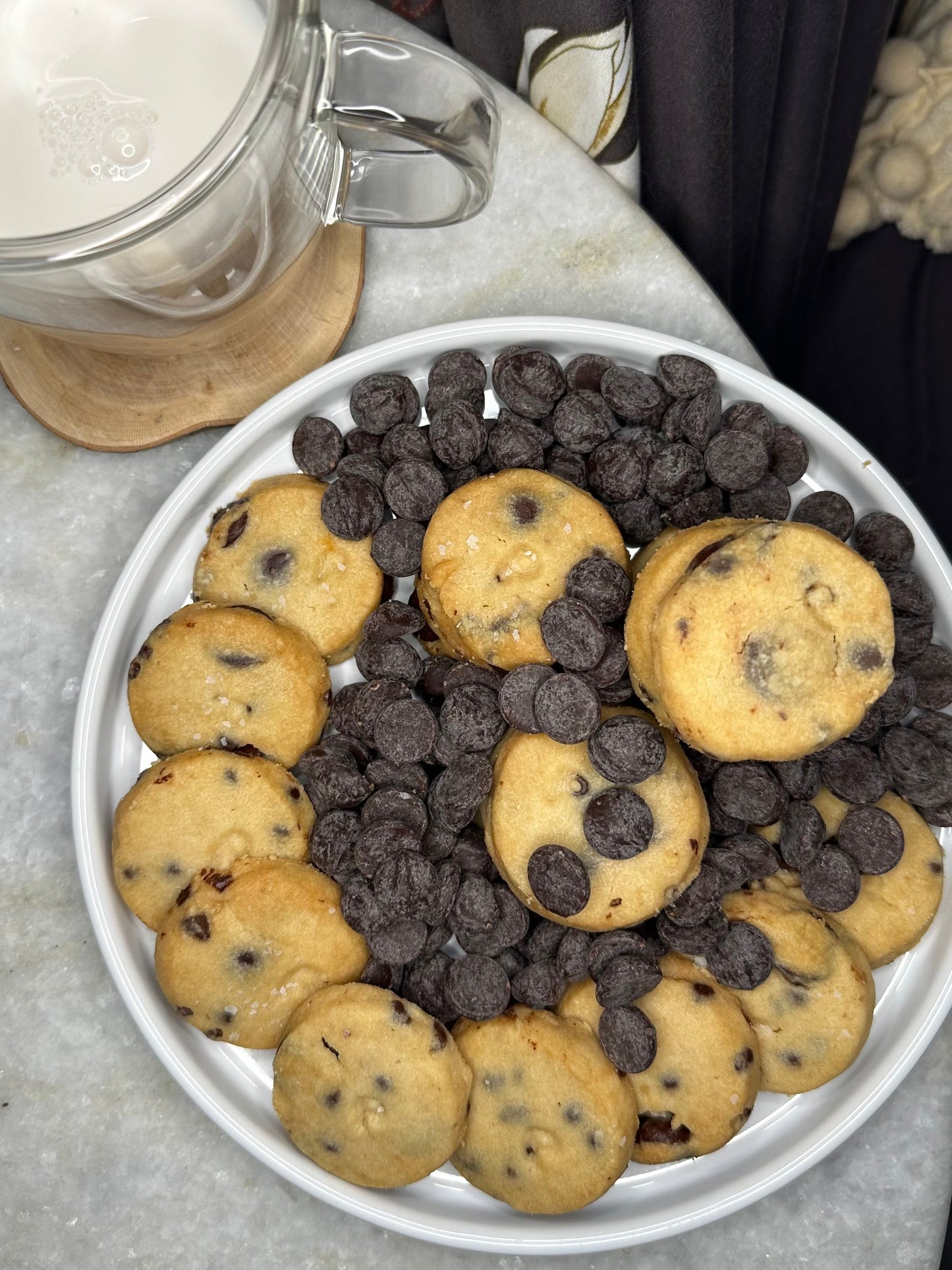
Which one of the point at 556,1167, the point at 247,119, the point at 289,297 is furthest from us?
the point at 289,297

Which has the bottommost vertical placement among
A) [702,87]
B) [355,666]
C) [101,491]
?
[355,666]

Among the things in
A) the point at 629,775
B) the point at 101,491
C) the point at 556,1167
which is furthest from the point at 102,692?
the point at 556,1167

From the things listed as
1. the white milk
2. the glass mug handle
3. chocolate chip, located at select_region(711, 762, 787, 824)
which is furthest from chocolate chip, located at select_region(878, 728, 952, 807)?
the white milk

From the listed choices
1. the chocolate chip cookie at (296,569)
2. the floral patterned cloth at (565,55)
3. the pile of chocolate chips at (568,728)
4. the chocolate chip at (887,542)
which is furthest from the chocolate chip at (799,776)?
the floral patterned cloth at (565,55)

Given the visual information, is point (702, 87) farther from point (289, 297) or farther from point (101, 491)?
point (101, 491)

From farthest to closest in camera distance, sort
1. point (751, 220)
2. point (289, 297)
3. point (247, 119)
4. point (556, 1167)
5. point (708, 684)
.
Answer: point (751, 220) < point (289, 297) < point (556, 1167) < point (708, 684) < point (247, 119)

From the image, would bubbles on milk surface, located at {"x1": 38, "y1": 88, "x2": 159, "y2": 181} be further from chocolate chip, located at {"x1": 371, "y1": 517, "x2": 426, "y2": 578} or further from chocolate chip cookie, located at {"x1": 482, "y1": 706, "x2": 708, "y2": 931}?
chocolate chip cookie, located at {"x1": 482, "y1": 706, "x2": 708, "y2": 931}

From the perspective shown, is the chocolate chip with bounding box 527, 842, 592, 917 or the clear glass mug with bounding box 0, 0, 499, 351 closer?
the clear glass mug with bounding box 0, 0, 499, 351

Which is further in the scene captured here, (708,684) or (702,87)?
(702,87)
